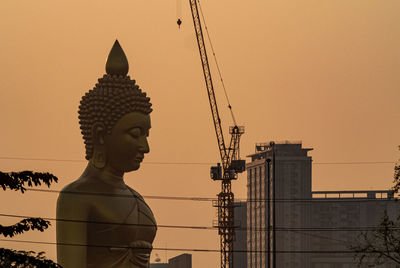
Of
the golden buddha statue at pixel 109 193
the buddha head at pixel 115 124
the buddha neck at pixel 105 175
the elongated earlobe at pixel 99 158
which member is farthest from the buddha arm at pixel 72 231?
the buddha head at pixel 115 124

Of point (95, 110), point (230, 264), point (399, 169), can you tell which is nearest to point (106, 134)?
point (95, 110)

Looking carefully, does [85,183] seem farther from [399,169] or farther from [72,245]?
[399,169]

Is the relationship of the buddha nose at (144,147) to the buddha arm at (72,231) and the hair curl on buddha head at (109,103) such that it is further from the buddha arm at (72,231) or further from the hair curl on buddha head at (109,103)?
the buddha arm at (72,231)

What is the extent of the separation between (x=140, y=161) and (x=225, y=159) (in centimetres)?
7763

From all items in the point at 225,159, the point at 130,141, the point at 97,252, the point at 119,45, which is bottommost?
the point at 97,252

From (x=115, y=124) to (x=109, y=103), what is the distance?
848 millimetres

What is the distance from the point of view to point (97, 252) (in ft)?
175

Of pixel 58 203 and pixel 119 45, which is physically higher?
pixel 119 45

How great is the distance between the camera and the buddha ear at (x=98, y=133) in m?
53.9

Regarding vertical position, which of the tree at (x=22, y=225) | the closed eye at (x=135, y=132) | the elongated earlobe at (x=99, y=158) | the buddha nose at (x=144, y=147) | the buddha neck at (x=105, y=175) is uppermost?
the closed eye at (x=135, y=132)

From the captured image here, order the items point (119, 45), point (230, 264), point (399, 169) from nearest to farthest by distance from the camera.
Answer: point (399, 169) < point (119, 45) < point (230, 264)

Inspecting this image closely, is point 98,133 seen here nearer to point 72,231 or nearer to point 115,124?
point 115,124

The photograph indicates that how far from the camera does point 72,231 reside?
52.7 m

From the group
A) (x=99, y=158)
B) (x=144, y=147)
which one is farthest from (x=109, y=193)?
(x=144, y=147)
